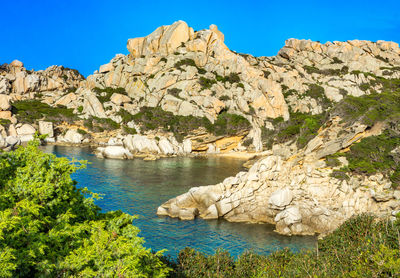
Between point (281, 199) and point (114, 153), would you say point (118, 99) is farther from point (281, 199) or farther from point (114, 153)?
point (281, 199)

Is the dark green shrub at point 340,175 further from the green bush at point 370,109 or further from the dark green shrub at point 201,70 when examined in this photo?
the dark green shrub at point 201,70

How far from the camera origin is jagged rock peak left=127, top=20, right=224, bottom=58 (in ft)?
415

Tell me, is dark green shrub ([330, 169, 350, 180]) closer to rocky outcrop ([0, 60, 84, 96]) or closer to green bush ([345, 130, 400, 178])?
green bush ([345, 130, 400, 178])

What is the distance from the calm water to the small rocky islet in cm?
233

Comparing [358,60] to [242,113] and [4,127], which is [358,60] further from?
[4,127]

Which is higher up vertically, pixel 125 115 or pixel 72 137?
pixel 125 115

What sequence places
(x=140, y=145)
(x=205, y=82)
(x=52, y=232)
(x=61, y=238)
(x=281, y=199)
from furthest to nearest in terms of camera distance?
(x=205, y=82) < (x=140, y=145) < (x=281, y=199) < (x=61, y=238) < (x=52, y=232)

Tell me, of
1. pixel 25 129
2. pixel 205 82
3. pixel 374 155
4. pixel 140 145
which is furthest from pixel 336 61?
pixel 25 129

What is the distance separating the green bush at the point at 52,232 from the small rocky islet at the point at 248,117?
22571 mm

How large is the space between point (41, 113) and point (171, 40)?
59578mm

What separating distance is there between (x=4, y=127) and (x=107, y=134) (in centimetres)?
3009

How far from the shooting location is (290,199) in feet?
112

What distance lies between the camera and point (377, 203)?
33.6 m

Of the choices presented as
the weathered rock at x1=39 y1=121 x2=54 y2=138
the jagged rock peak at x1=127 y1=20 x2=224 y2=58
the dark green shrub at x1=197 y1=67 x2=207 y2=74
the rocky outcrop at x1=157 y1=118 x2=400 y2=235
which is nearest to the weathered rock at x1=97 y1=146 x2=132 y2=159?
the weathered rock at x1=39 y1=121 x2=54 y2=138
